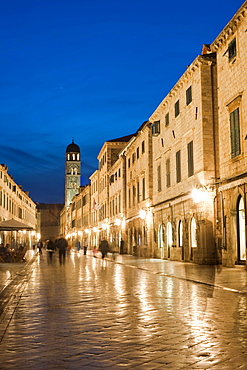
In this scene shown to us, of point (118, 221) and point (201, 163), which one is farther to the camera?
point (118, 221)

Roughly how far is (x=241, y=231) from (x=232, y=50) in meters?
8.47

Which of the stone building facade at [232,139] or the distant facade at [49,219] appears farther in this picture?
the distant facade at [49,219]

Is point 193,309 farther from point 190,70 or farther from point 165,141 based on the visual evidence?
point 165,141

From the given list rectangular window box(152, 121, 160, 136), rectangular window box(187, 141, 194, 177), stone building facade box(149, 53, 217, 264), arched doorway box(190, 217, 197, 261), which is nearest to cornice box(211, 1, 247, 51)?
stone building facade box(149, 53, 217, 264)

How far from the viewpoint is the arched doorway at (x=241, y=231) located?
2144cm

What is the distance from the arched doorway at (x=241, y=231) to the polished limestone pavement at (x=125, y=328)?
8305mm

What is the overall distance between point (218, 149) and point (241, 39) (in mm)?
5917

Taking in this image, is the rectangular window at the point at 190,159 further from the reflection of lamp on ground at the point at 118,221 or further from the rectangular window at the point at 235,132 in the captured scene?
the reflection of lamp on ground at the point at 118,221

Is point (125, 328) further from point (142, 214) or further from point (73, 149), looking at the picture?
point (73, 149)

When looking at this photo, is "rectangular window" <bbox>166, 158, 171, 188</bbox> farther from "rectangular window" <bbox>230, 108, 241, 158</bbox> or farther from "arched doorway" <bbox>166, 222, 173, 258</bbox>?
"rectangular window" <bbox>230, 108, 241, 158</bbox>

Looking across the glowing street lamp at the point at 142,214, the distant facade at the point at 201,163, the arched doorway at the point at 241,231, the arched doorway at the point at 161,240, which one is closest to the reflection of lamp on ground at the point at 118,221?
the distant facade at the point at 201,163

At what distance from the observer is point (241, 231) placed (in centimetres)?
2177

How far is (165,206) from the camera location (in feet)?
107

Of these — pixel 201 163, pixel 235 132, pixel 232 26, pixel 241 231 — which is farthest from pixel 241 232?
pixel 232 26
